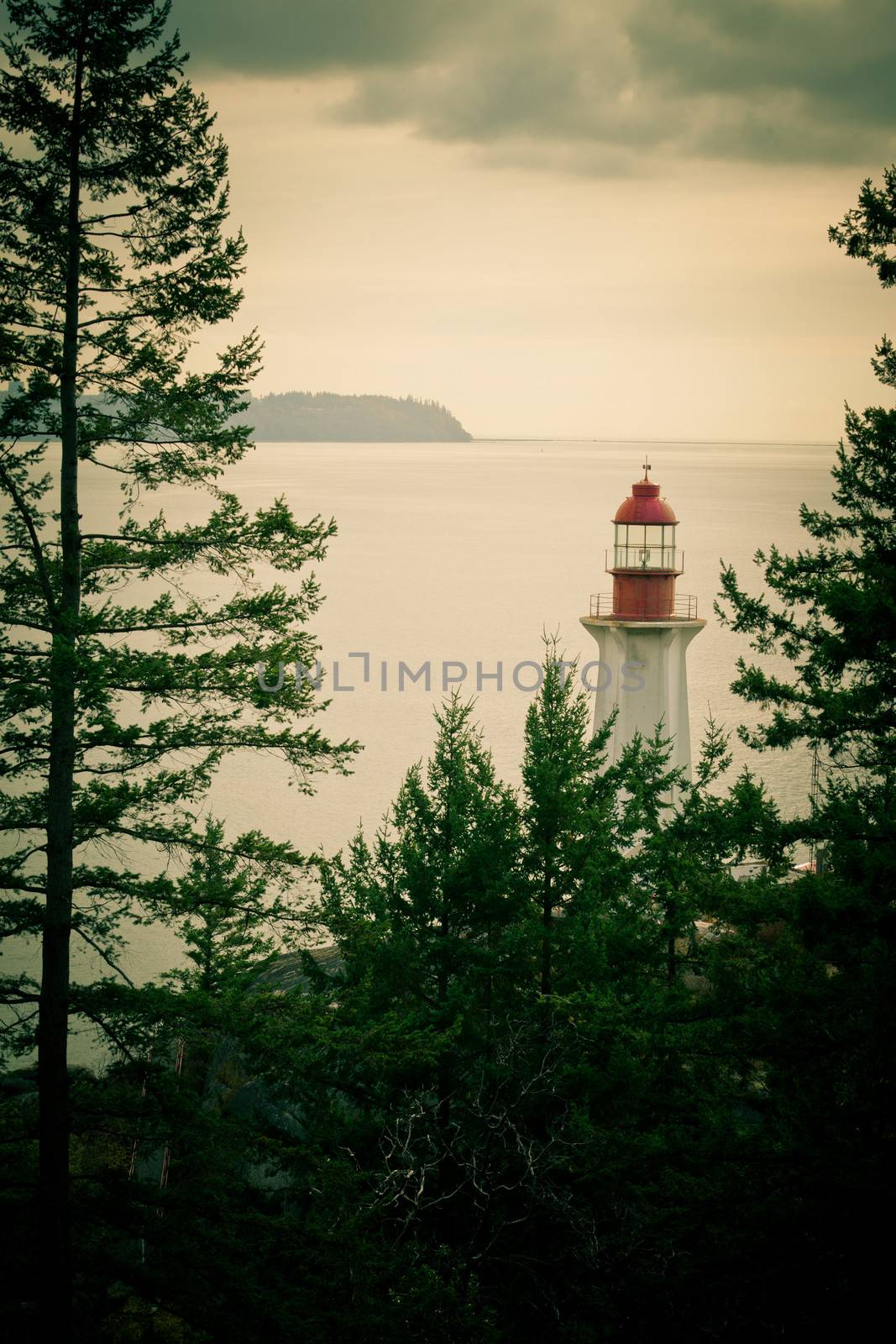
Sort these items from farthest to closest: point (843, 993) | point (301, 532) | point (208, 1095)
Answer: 1. point (208, 1095)
2. point (301, 532)
3. point (843, 993)

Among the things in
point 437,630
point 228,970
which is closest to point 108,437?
point 228,970

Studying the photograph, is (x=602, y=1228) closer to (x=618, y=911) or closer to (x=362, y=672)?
(x=618, y=911)

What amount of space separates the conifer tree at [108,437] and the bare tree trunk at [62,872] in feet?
0.05

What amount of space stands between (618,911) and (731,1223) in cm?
575

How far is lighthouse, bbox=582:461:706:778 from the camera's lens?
2498 cm

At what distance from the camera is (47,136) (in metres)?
7.64

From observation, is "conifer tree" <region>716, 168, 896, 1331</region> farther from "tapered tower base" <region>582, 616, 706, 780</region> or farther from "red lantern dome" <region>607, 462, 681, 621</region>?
"red lantern dome" <region>607, 462, 681, 621</region>

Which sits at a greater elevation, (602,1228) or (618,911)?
(618,911)

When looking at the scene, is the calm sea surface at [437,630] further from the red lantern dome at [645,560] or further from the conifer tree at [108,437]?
the conifer tree at [108,437]

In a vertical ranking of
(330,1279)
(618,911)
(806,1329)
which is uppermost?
(618,911)

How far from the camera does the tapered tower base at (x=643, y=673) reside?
24.9 meters

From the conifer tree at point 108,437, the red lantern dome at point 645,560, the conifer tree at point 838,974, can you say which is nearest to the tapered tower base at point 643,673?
the red lantern dome at point 645,560

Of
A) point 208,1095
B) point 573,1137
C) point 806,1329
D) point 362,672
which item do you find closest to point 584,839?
point 573,1137

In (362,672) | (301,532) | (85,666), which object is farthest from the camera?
(362,672)
